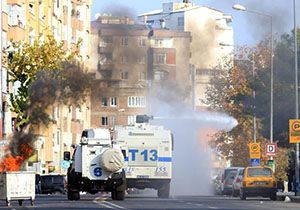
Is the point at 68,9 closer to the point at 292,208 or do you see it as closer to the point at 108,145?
the point at 108,145

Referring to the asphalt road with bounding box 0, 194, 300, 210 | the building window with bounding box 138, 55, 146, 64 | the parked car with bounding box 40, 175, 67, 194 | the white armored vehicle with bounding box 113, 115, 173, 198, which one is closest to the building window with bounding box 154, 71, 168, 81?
the white armored vehicle with bounding box 113, 115, 173, 198

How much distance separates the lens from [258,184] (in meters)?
57.1

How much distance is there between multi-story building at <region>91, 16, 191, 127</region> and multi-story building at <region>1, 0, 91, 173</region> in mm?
23866

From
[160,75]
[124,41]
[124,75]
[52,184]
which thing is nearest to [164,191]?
[160,75]

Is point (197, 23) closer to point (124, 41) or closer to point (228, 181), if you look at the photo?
point (124, 41)

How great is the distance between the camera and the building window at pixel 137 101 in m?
56.6

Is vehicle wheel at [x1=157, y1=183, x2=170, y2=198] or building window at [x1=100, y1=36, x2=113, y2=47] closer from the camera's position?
building window at [x1=100, y1=36, x2=113, y2=47]

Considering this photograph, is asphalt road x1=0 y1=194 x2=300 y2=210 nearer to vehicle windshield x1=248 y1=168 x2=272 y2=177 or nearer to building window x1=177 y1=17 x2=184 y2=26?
building window x1=177 y1=17 x2=184 y2=26

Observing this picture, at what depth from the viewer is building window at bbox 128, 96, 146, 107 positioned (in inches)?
2227

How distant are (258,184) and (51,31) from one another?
3692cm

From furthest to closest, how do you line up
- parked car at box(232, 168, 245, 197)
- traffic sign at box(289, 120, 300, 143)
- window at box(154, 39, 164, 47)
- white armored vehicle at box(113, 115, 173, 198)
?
1. parked car at box(232, 168, 245, 197)
2. traffic sign at box(289, 120, 300, 143)
3. white armored vehicle at box(113, 115, 173, 198)
4. window at box(154, 39, 164, 47)

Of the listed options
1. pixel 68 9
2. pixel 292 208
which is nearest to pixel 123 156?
pixel 292 208

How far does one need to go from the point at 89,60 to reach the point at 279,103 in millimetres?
31094

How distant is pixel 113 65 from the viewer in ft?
161
